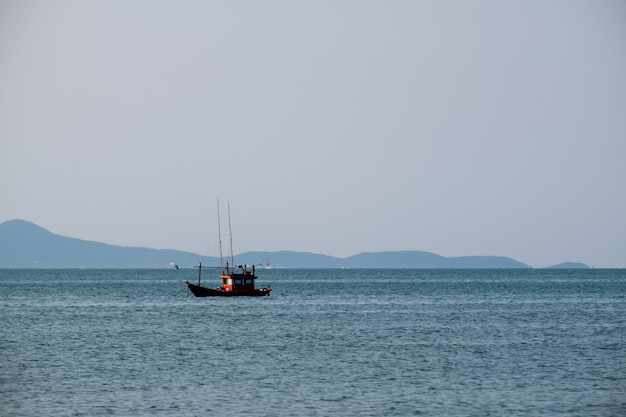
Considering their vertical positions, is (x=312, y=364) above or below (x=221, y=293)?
below

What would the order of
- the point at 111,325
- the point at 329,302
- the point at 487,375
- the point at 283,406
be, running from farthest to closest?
the point at 329,302 → the point at 111,325 → the point at 487,375 → the point at 283,406

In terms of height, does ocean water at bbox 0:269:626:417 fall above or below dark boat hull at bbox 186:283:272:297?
below

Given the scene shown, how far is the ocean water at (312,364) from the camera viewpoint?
43.4 metres

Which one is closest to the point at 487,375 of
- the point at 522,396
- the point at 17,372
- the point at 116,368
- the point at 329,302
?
the point at 522,396

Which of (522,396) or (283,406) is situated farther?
(522,396)

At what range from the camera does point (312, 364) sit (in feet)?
185

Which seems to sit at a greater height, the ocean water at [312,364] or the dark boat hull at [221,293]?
the dark boat hull at [221,293]

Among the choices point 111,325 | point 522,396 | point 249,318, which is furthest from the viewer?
point 249,318

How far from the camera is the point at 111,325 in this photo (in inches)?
3371

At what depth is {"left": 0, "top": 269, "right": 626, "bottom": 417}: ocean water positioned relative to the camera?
43.4 m

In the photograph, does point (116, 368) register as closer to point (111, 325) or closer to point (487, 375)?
point (487, 375)

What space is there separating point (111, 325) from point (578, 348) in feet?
138

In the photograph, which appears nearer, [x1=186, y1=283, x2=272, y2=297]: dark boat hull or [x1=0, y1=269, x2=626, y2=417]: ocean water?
[x1=0, y1=269, x2=626, y2=417]: ocean water

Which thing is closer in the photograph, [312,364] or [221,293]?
[312,364]
